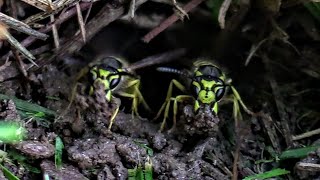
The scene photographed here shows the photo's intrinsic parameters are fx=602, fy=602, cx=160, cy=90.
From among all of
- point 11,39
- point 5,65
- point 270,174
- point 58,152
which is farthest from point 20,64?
point 270,174

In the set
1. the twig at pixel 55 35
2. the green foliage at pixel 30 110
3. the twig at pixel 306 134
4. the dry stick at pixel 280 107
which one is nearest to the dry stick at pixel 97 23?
the twig at pixel 55 35

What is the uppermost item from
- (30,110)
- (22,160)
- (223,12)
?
(223,12)

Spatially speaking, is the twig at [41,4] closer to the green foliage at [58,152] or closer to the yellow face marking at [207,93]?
the green foliage at [58,152]

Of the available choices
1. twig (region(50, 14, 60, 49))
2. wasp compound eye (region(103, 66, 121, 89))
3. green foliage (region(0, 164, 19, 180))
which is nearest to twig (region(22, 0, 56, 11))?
twig (region(50, 14, 60, 49))

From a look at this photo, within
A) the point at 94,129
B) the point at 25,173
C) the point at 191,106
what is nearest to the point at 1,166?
the point at 25,173

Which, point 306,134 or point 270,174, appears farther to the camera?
point 306,134

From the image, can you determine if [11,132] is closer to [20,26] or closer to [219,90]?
[20,26]
